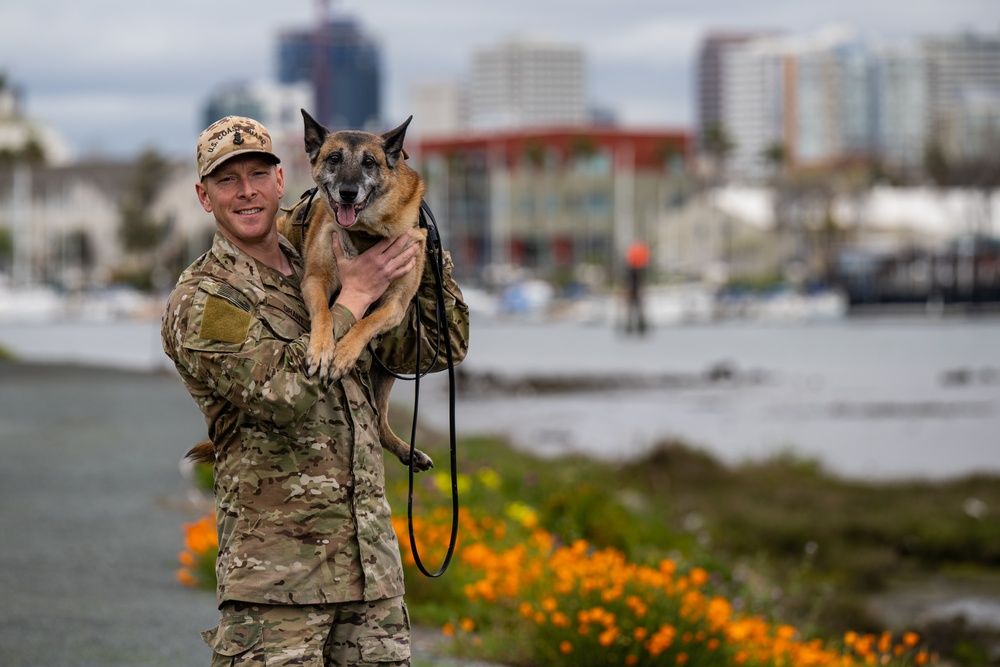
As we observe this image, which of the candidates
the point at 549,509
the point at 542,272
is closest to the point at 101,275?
the point at 542,272

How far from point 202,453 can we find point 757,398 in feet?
113

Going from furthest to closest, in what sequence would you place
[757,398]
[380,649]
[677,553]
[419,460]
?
[757,398] < [677,553] < [419,460] < [380,649]

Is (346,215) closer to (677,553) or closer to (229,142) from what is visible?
(229,142)

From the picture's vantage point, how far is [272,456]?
15.0ft

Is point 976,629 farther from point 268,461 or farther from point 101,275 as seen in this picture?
point 101,275

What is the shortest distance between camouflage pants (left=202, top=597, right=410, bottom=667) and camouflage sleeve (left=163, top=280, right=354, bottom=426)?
598 mm

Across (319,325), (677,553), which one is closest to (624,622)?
(319,325)

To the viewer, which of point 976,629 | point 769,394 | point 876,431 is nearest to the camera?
point 976,629

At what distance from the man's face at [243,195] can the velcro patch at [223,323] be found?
28 cm

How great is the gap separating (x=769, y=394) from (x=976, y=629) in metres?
28.1

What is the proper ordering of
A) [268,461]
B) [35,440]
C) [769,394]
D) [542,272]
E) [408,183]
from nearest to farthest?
[268,461], [408,183], [35,440], [769,394], [542,272]

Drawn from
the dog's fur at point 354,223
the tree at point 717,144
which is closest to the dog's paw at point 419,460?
the dog's fur at point 354,223

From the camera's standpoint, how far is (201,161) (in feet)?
15.1

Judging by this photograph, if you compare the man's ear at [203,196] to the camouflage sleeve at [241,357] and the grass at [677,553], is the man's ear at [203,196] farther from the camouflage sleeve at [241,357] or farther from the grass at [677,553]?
the grass at [677,553]
